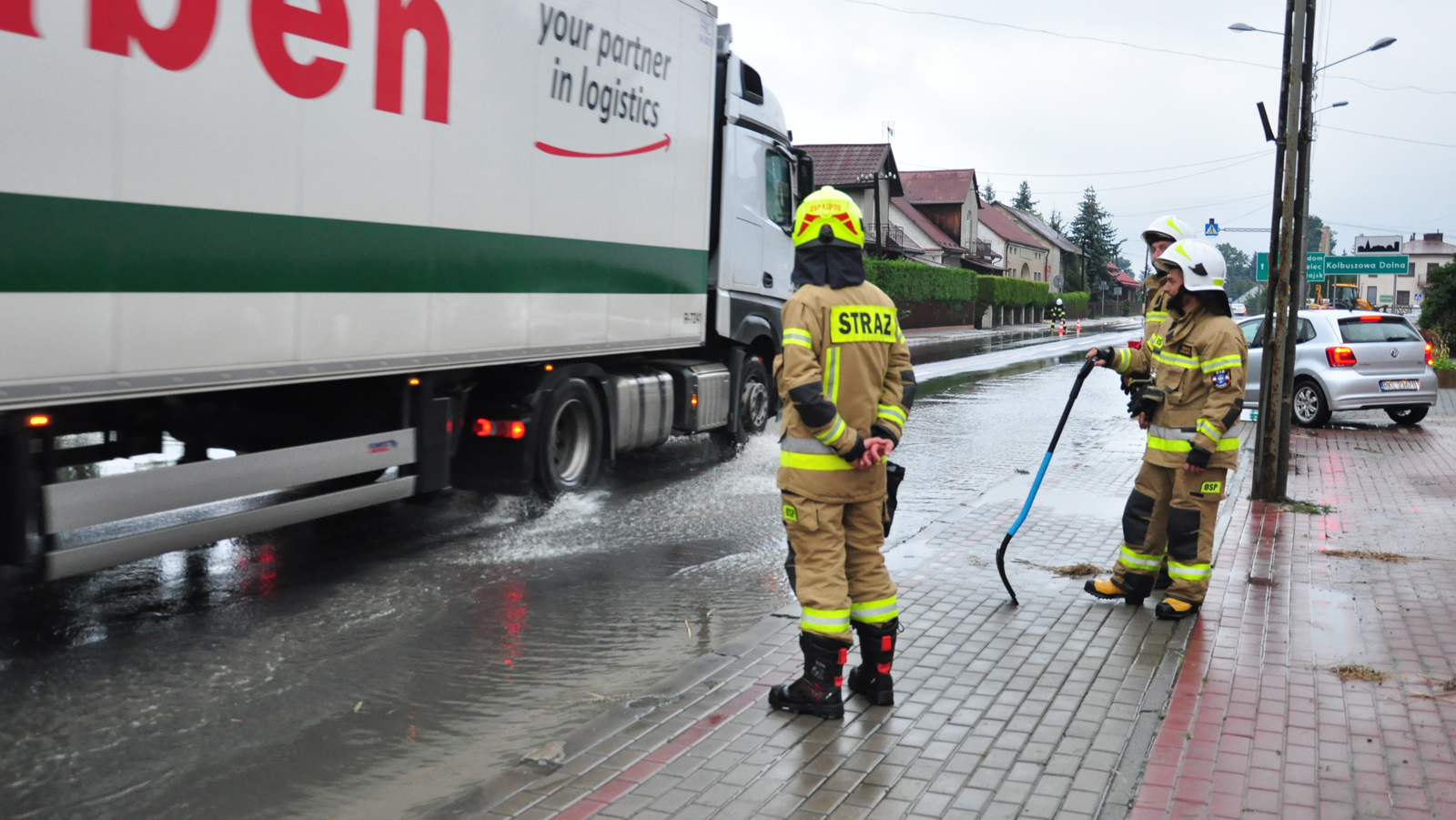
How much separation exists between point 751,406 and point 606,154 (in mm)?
3818

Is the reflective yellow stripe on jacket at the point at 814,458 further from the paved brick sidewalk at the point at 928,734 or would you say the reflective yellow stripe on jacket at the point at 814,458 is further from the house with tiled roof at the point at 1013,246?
the house with tiled roof at the point at 1013,246

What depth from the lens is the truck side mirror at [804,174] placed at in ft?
40.7

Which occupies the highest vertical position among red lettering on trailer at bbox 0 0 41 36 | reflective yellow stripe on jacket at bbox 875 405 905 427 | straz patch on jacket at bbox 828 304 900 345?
red lettering on trailer at bbox 0 0 41 36

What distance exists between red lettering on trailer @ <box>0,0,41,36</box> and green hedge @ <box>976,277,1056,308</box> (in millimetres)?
59921

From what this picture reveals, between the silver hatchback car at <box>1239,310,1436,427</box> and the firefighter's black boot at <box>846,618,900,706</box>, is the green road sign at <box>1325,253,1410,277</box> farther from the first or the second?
the firefighter's black boot at <box>846,618,900,706</box>

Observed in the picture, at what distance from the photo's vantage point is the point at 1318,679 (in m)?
5.31

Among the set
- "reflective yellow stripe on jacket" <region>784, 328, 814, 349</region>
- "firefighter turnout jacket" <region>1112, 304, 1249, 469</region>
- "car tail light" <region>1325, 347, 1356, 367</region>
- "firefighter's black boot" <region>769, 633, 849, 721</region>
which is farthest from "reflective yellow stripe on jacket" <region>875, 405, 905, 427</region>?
"car tail light" <region>1325, 347, 1356, 367</region>

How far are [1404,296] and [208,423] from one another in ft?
538

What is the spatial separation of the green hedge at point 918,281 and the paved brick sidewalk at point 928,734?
126 feet

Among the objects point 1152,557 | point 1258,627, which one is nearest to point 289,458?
point 1152,557

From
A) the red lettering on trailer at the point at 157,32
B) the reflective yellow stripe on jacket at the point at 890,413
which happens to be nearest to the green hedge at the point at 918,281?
the red lettering on trailer at the point at 157,32

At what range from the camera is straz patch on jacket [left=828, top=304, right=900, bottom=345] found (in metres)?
4.73

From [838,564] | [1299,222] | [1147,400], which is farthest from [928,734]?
[1299,222]

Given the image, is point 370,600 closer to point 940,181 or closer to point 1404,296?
point 940,181
